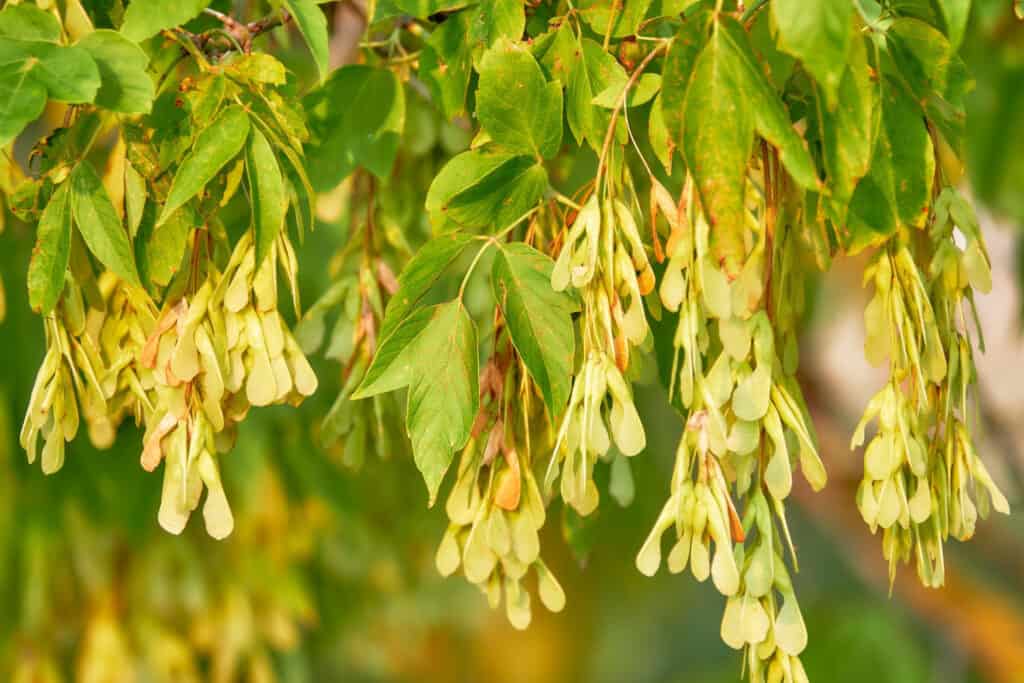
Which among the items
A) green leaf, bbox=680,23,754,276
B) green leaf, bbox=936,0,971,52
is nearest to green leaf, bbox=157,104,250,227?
green leaf, bbox=680,23,754,276

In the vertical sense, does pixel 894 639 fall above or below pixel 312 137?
below

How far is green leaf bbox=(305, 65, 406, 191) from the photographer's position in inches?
26.8

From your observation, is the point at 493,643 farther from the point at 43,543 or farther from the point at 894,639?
the point at 43,543

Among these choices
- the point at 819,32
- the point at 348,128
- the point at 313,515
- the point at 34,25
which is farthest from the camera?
the point at 313,515

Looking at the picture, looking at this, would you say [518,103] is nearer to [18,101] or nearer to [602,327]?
[602,327]

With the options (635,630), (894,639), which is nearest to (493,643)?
(635,630)

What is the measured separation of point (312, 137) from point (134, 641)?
928mm

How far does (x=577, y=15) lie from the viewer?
563 millimetres

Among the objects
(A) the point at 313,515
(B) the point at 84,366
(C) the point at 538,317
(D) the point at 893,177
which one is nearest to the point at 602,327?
(C) the point at 538,317

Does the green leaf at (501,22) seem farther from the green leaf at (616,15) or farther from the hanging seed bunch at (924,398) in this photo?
the hanging seed bunch at (924,398)

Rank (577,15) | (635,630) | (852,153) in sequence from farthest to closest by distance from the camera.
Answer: (635,630) → (577,15) → (852,153)

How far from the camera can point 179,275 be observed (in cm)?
56

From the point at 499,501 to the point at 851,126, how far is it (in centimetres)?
23

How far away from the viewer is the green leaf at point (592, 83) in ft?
1.76
